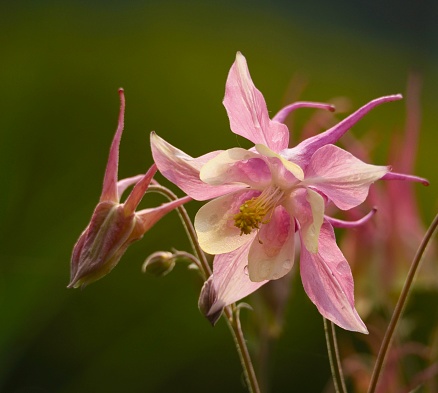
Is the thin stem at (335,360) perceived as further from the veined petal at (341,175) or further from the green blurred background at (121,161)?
the green blurred background at (121,161)

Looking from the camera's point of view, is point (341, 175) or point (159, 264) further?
point (159, 264)

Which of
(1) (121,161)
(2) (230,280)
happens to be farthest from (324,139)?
(1) (121,161)

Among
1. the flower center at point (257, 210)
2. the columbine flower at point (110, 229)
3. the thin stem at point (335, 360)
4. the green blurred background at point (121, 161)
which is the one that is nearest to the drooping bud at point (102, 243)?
the columbine flower at point (110, 229)

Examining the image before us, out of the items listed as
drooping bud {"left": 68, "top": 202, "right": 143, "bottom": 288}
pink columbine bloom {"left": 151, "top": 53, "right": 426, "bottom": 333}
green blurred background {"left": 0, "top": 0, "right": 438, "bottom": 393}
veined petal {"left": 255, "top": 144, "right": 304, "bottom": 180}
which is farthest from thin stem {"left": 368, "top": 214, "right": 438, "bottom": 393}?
green blurred background {"left": 0, "top": 0, "right": 438, "bottom": 393}

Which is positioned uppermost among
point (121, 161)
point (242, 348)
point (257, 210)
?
point (257, 210)

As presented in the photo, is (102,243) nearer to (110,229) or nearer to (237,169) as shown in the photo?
(110,229)

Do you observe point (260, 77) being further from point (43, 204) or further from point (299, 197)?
point (299, 197)
